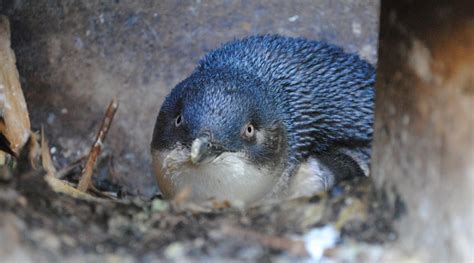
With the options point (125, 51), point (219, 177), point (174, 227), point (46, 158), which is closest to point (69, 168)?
point (46, 158)

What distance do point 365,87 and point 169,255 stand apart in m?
2.11

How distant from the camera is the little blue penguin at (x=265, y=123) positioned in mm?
3281

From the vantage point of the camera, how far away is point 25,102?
425 cm

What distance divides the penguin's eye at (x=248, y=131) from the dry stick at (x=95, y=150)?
1022mm

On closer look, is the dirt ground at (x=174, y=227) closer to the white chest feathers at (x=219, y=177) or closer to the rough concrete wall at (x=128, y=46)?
the white chest feathers at (x=219, y=177)

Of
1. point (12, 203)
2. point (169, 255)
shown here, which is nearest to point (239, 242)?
point (169, 255)

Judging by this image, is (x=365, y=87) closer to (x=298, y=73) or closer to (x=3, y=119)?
(x=298, y=73)

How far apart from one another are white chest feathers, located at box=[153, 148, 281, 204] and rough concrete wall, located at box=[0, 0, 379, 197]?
3.58 feet

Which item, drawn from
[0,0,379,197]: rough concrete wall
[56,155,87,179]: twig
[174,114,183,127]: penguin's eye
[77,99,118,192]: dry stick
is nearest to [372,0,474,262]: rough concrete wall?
[174,114,183,127]: penguin's eye

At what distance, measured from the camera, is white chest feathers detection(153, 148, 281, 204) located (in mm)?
3309

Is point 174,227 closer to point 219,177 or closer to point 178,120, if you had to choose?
point 219,177

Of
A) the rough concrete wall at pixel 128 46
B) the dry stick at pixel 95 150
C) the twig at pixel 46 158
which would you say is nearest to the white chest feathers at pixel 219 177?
the dry stick at pixel 95 150

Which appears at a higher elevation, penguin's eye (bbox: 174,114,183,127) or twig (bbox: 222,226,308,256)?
penguin's eye (bbox: 174,114,183,127)

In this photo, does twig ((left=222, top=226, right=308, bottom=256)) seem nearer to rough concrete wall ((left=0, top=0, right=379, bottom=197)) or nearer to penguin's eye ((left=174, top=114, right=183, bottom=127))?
penguin's eye ((left=174, top=114, right=183, bottom=127))
